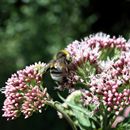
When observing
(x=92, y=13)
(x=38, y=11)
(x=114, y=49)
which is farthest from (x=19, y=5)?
(x=114, y=49)

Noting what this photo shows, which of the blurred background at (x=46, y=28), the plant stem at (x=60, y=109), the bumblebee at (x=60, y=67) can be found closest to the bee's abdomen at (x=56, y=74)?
the bumblebee at (x=60, y=67)

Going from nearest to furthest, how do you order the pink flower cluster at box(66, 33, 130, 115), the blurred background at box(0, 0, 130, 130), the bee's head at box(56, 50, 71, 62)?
the pink flower cluster at box(66, 33, 130, 115) < the bee's head at box(56, 50, 71, 62) < the blurred background at box(0, 0, 130, 130)

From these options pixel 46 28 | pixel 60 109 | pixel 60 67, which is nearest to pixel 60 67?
pixel 60 67

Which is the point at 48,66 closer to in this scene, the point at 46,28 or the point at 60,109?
the point at 60,109

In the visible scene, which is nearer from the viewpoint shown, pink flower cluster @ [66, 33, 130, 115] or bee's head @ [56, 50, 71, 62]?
pink flower cluster @ [66, 33, 130, 115]

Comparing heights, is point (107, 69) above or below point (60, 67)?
below

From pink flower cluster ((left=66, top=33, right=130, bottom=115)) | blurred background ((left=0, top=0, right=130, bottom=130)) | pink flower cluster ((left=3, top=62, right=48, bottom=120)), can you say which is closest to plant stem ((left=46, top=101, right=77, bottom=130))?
pink flower cluster ((left=3, top=62, right=48, bottom=120))

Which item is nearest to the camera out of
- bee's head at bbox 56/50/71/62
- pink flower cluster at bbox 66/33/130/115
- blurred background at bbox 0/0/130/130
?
pink flower cluster at bbox 66/33/130/115

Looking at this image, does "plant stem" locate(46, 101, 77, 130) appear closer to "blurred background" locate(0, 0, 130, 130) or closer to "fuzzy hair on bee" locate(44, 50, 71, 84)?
"fuzzy hair on bee" locate(44, 50, 71, 84)
